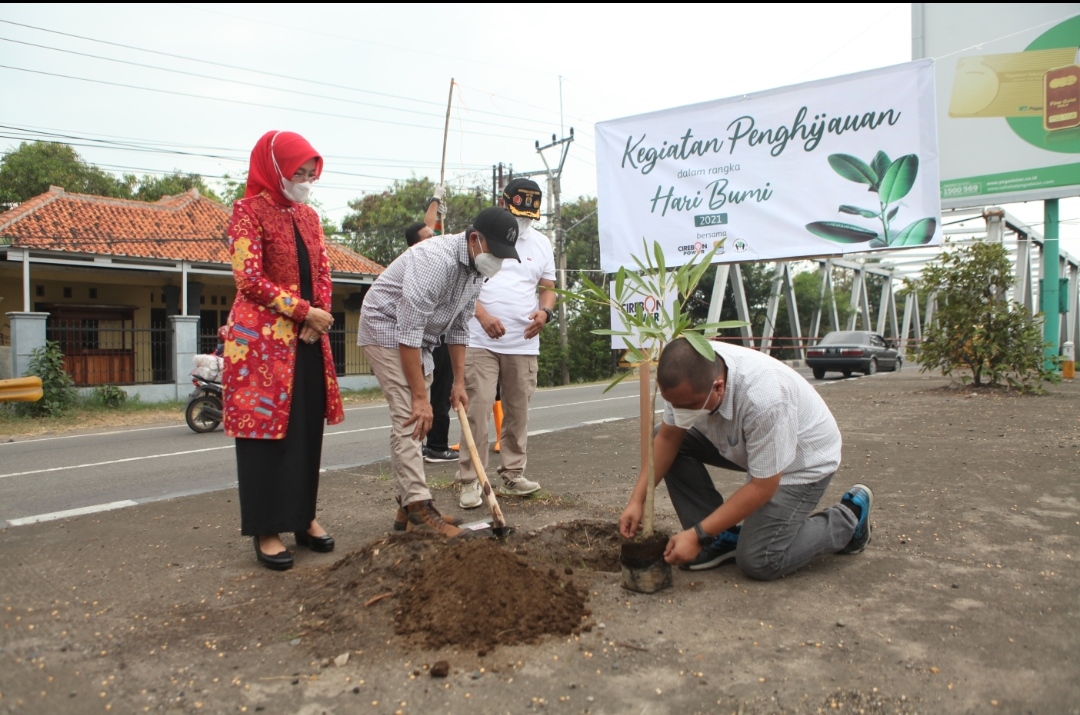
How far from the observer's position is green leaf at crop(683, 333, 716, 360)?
2830 mm

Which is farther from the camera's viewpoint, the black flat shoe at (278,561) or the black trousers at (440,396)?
the black trousers at (440,396)

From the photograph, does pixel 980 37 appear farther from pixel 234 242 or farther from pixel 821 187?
pixel 234 242

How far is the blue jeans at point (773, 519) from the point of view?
3.20 metres

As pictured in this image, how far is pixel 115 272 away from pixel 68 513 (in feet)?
56.4

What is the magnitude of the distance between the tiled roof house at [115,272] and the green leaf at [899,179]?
604 inches

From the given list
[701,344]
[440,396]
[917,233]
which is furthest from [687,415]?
[917,233]

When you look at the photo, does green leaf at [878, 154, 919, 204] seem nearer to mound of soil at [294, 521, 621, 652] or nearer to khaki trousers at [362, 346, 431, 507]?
khaki trousers at [362, 346, 431, 507]

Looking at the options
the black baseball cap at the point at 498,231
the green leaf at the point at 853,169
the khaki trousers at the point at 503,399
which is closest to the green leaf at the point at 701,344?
the black baseball cap at the point at 498,231

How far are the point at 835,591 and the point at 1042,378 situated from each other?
10.1 metres

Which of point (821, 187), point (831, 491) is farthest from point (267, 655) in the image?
point (821, 187)

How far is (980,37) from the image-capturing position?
15.9 meters

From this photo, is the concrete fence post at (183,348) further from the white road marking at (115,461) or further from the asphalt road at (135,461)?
the white road marking at (115,461)

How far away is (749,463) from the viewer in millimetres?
3004

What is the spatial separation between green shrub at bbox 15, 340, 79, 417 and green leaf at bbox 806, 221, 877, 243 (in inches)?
512
